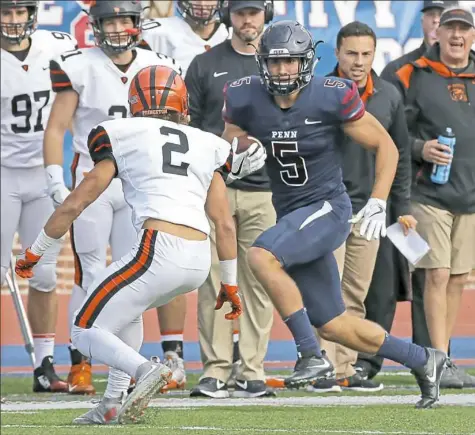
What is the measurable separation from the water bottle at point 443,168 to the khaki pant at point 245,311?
0.94 meters

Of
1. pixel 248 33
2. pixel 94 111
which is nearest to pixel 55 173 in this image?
pixel 94 111

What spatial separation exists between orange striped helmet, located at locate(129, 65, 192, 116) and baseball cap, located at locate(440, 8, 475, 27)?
93.2 inches

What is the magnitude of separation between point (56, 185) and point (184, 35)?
4.75ft

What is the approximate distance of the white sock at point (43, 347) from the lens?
330 inches

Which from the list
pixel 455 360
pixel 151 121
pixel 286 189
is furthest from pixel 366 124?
pixel 455 360

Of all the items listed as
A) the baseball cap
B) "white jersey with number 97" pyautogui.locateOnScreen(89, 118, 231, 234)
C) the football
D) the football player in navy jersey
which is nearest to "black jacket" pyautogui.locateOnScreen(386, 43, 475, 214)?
the baseball cap

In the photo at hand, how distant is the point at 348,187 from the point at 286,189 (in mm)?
1169

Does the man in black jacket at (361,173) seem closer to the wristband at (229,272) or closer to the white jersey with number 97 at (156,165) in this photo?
the wristband at (229,272)

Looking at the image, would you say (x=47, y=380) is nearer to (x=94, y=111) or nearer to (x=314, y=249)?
(x=94, y=111)

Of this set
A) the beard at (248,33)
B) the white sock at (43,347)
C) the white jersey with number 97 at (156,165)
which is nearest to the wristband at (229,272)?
the white jersey with number 97 at (156,165)

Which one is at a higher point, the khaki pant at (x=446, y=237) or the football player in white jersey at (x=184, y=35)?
the football player in white jersey at (x=184, y=35)

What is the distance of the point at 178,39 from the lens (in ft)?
28.9

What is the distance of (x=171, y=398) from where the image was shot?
25.0 ft

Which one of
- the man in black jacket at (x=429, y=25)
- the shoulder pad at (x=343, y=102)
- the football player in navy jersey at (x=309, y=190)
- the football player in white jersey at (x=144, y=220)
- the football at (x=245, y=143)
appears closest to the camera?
the football player in white jersey at (x=144, y=220)
